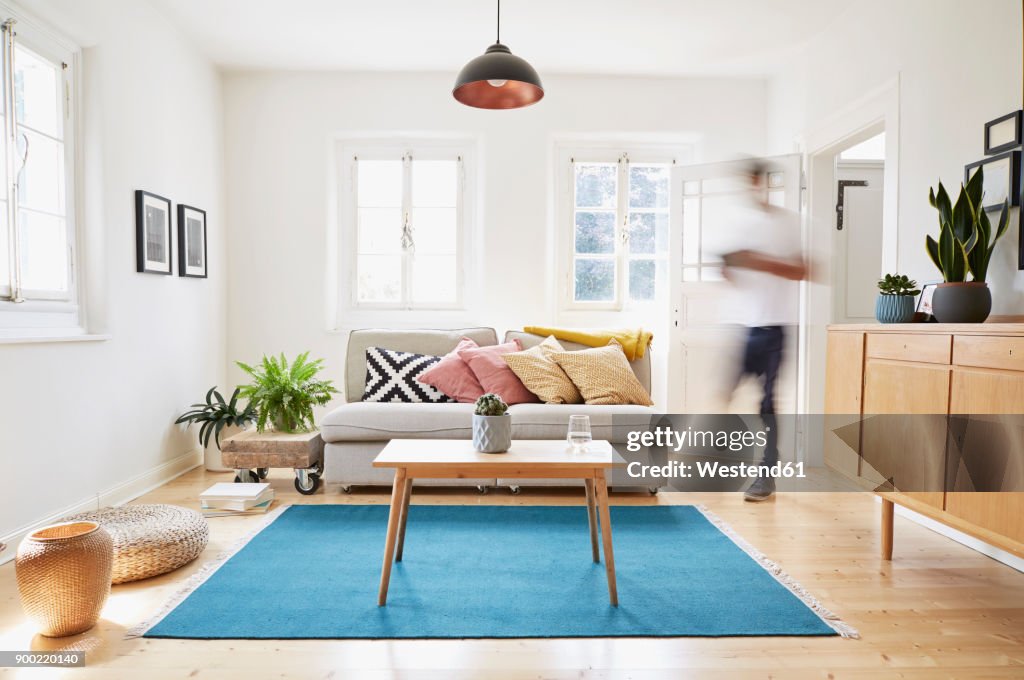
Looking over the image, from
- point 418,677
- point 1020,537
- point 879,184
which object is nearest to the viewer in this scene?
point 418,677

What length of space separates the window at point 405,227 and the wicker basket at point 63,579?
307cm

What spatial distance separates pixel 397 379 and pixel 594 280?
1.78 metres

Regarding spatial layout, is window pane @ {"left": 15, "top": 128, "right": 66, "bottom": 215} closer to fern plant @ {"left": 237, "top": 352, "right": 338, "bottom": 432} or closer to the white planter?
fern plant @ {"left": 237, "top": 352, "right": 338, "bottom": 432}

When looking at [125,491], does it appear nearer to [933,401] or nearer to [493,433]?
[493,433]

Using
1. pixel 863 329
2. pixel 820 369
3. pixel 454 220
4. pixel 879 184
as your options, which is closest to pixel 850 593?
pixel 863 329

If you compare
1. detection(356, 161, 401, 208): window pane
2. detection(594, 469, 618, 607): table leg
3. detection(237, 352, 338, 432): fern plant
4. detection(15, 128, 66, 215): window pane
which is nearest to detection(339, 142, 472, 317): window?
detection(356, 161, 401, 208): window pane

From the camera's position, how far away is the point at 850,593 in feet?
7.12

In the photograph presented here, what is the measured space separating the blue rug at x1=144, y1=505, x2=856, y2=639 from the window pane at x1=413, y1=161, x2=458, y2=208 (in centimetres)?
257

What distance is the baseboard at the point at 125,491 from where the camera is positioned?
2.49 meters

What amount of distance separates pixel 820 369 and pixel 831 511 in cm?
124

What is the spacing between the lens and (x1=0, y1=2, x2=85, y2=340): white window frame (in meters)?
2.59

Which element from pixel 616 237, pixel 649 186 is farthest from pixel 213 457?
pixel 649 186

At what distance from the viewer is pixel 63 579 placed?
5.87ft

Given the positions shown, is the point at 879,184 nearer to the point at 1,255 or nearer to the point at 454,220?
the point at 454,220
